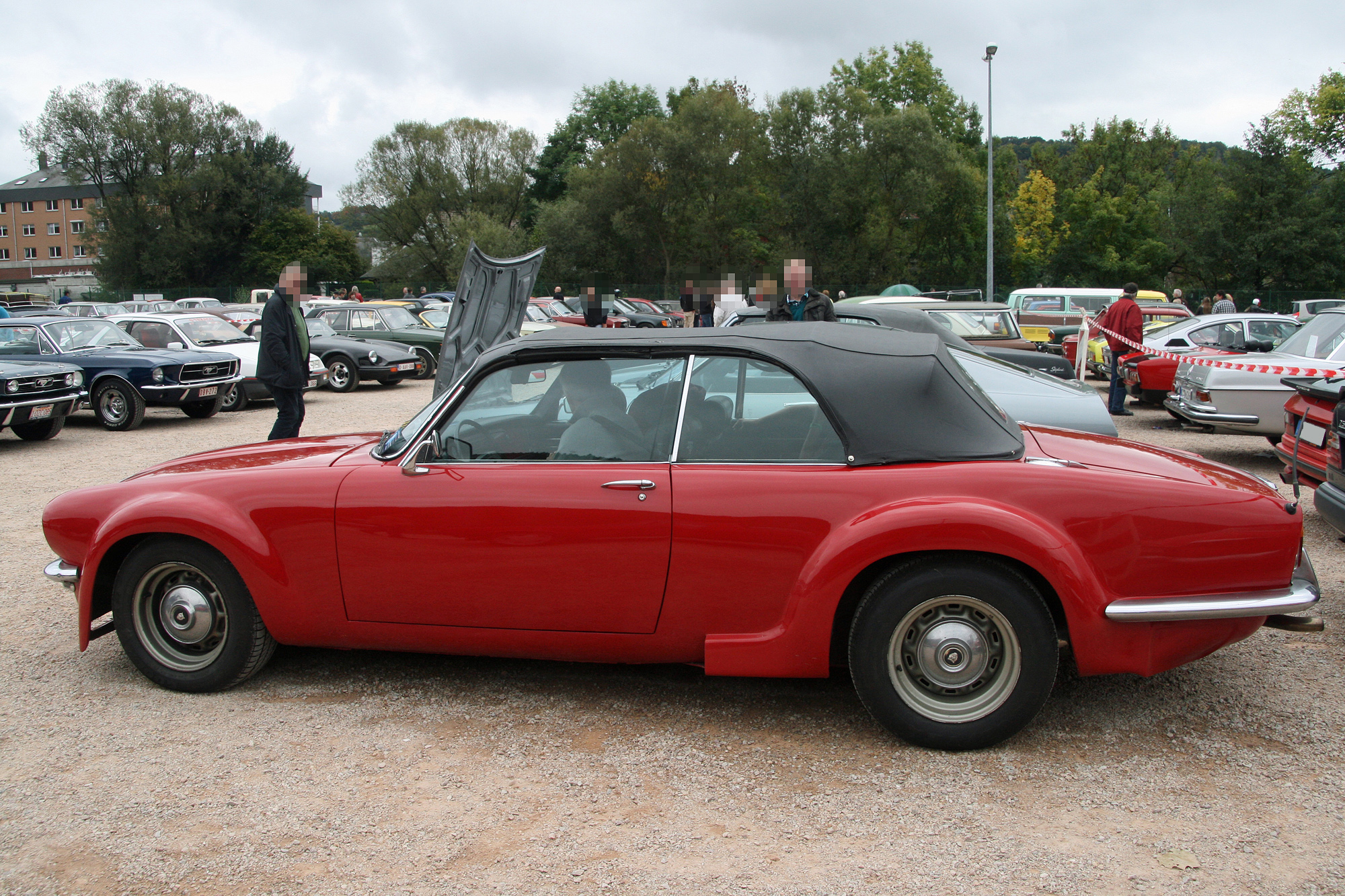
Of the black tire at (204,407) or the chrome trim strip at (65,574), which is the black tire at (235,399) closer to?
the black tire at (204,407)

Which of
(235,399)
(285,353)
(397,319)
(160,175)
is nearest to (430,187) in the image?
(160,175)

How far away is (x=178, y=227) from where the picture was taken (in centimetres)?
5838

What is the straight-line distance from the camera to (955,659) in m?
3.27

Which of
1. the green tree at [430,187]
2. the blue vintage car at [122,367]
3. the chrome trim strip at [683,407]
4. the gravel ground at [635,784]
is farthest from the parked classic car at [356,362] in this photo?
the green tree at [430,187]

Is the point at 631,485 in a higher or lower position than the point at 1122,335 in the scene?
lower

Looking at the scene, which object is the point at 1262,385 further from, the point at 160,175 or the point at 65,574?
the point at 160,175

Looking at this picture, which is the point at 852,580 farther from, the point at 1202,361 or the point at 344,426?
the point at 344,426

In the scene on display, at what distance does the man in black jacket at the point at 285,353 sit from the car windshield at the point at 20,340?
7446mm

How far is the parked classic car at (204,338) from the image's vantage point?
1505 centimetres

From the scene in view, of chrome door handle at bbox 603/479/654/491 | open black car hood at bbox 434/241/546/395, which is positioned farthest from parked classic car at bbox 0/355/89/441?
chrome door handle at bbox 603/479/654/491

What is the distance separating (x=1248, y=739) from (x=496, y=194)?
6447 cm

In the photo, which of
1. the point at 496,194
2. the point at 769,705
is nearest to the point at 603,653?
the point at 769,705

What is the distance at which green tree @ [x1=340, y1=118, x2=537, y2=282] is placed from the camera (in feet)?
202

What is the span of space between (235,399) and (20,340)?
2.88 metres
